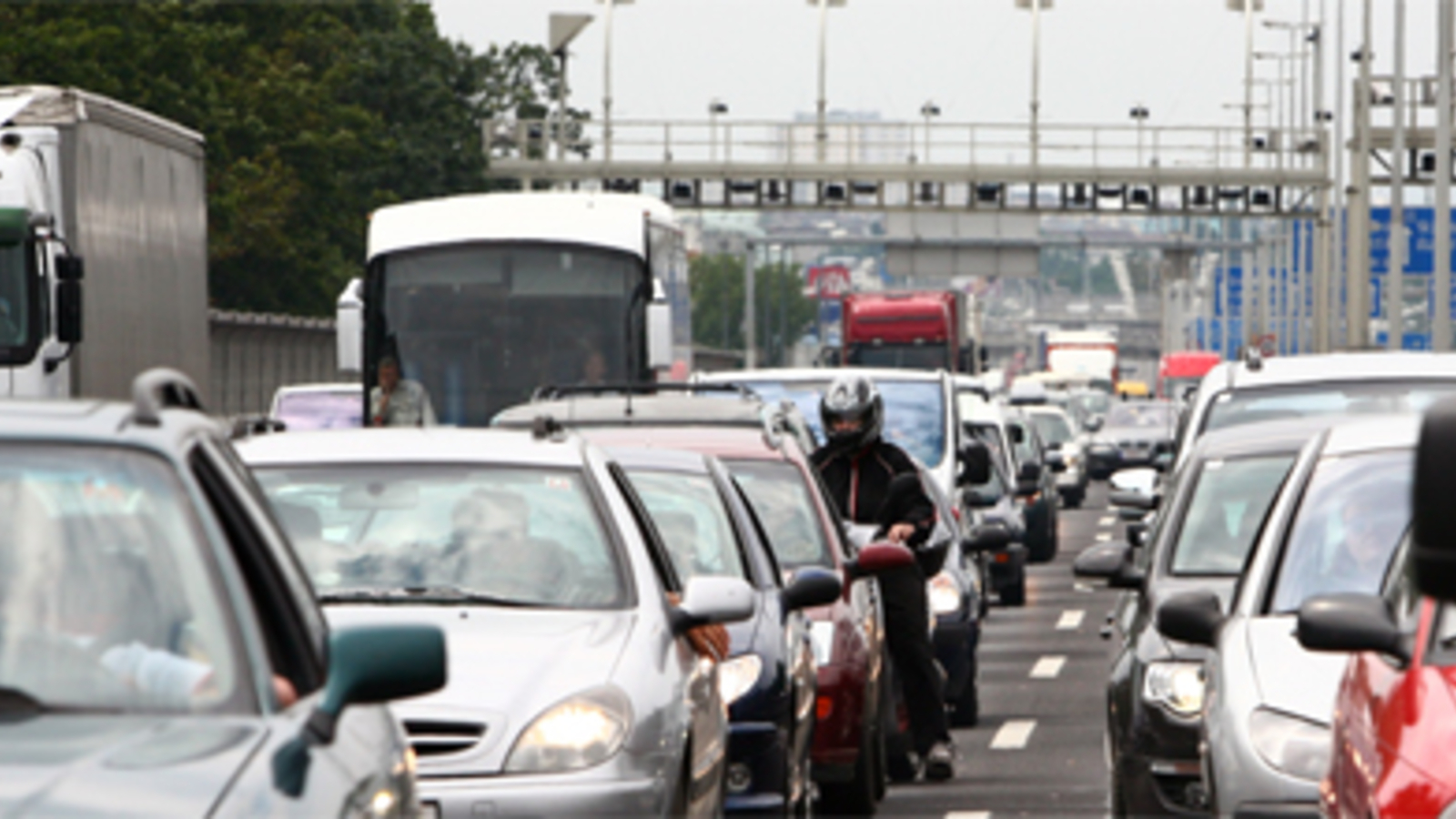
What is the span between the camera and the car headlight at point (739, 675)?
1002 cm

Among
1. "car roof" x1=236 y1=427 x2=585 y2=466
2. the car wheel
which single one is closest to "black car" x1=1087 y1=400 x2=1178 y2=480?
the car wheel

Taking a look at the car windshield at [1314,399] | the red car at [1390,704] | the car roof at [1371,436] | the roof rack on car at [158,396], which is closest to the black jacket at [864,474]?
the car windshield at [1314,399]

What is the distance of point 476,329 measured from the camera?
946 inches

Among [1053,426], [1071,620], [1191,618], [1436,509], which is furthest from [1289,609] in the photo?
[1053,426]

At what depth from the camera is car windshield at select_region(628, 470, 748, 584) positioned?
36.0 ft

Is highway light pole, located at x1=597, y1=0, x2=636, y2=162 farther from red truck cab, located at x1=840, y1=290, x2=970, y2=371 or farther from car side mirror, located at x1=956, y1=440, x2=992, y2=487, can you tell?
car side mirror, located at x1=956, y1=440, x2=992, y2=487

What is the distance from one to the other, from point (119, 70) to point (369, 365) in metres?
32.3

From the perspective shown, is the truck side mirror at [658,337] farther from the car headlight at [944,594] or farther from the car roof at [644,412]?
the car roof at [644,412]

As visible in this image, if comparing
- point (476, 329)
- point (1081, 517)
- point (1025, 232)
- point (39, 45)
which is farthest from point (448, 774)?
point (1025, 232)

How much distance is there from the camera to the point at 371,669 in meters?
4.66

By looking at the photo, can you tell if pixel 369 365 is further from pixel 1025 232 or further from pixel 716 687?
pixel 1025 232

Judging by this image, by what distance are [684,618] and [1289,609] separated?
1.58 m

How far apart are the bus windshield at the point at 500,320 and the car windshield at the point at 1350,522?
15.2 metres

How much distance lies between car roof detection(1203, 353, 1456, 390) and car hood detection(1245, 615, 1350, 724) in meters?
5.63
